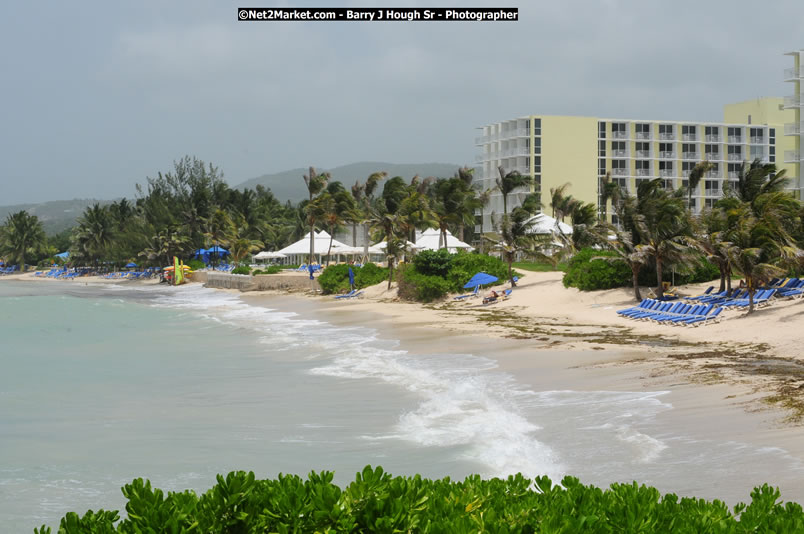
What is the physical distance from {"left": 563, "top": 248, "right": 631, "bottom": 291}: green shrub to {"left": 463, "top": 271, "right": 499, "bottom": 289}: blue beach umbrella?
471cm

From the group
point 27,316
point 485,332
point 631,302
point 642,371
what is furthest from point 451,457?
point 27,316

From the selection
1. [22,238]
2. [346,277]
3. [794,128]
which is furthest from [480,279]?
[22,238]

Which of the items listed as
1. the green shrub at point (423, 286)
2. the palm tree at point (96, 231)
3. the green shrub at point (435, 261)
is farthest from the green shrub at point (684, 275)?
the palm tree at point (96, 231)

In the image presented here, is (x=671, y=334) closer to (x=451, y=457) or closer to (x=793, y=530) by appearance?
(x=451, y=457)

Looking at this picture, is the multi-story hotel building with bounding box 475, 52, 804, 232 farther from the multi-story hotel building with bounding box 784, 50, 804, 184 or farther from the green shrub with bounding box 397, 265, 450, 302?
the green shrub with bounding box 397, 265, 450, 302

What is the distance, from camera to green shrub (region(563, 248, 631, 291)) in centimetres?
3200

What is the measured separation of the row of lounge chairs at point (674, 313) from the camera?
920 inches

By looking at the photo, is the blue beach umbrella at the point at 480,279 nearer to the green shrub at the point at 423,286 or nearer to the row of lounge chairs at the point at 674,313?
the green shrub at the point at 423,286

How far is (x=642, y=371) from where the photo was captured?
53.5 feet

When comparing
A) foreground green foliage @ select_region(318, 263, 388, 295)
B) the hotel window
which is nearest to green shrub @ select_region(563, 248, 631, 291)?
foreground green foliage @ select_region(318, 263, 388, 295)

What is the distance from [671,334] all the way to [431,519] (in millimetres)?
19693

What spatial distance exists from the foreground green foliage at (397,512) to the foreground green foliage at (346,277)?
142 feet

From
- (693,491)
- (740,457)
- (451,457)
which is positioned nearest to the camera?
(693,491)

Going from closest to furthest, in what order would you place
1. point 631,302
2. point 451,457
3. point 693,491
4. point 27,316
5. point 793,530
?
point 793,530 → point 693,491 → point 451,457 → point 631,302 → point 27,316
